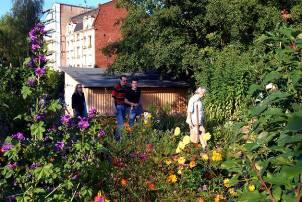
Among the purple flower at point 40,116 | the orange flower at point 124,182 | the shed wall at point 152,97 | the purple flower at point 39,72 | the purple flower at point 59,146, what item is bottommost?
the shed wall at point 152,97

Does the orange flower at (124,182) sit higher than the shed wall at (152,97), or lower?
higher

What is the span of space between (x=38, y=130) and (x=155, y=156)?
1824 millimetres

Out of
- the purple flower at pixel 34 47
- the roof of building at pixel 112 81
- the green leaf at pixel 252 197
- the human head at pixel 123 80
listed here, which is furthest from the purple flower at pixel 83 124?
the roof of building at pixel 112 81

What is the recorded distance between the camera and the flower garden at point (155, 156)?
87.4 inches

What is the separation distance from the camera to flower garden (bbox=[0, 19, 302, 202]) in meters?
2.22

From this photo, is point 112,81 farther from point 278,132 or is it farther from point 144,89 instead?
point 278,132

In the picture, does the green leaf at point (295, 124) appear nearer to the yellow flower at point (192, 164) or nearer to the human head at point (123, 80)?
the yellow flower at point (192, 164)

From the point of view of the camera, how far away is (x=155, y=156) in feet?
18.9

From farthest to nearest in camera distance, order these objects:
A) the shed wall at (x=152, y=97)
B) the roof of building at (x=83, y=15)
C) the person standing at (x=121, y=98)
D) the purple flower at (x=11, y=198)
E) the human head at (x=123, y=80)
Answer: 1. the roof of building at (x=83, y=15)
2. the shed wall at (x=152, y=97)
3. the human head at (x=123, y=80)
4. the person standing at (x=121, y=98)
5. the purple flower at (x=11, y=198)

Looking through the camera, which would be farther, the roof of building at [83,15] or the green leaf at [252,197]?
the roof of building at [83,15]

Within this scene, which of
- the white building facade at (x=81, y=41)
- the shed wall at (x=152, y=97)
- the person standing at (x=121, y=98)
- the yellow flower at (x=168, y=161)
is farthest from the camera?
the white building facade at (x=81, y=41)

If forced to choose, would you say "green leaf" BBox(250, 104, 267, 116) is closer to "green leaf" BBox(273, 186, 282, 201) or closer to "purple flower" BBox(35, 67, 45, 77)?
"green leaf" BBox(273, 186, 282, 201)

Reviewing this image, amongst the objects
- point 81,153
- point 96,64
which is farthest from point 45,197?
point 96,64

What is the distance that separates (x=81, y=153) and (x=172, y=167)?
1287 millimetres
